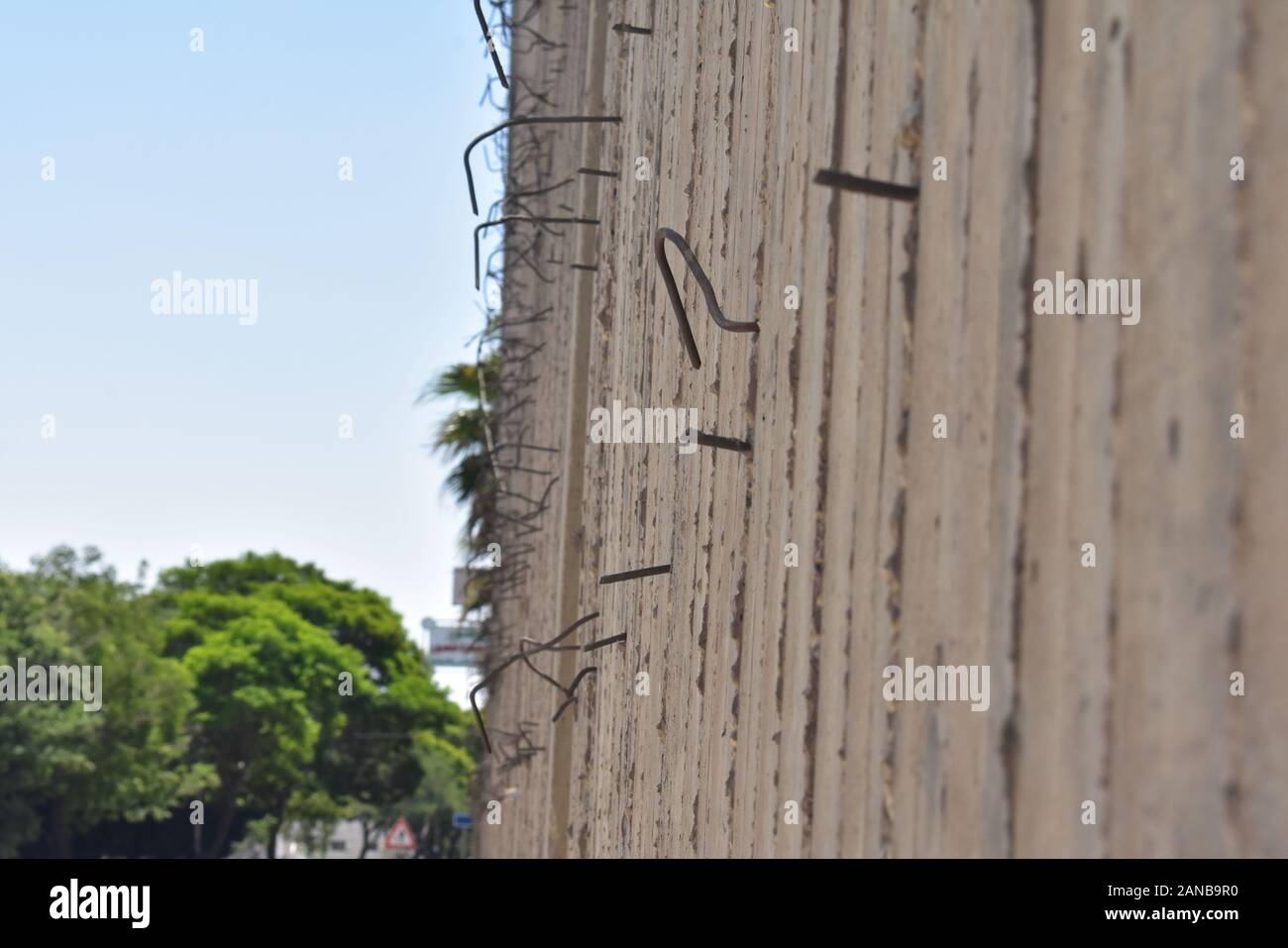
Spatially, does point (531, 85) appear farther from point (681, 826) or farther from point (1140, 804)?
point (1140, 804)

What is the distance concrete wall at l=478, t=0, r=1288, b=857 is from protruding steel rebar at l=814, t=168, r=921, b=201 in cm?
2

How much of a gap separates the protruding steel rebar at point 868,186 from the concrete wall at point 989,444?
2 centimetres

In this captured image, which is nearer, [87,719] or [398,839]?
[398,839]

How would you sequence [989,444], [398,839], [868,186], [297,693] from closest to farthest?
[989,444] < [868,186] < [398,839] < [297,693]

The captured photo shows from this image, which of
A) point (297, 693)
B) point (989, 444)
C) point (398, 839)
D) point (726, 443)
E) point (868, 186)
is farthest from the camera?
point (297, 693)

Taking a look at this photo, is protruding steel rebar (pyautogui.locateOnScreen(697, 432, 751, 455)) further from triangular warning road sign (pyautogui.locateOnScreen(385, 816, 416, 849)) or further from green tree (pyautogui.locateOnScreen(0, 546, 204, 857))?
green tree (pyautogui.locateOnScreen(0, 546, 204, 857))

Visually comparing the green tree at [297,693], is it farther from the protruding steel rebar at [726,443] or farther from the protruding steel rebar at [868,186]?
the protruding steel rebar at [868,186]

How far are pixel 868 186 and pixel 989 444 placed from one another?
0.43m

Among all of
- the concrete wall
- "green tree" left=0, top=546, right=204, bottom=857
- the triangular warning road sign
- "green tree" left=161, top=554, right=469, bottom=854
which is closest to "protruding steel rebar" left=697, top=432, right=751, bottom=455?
the concrete wall

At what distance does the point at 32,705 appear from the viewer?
29.9m

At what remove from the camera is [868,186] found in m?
1.59

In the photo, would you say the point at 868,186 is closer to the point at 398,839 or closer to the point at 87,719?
the point at 398,839

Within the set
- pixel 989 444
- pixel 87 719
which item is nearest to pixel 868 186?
pixel 989 444
